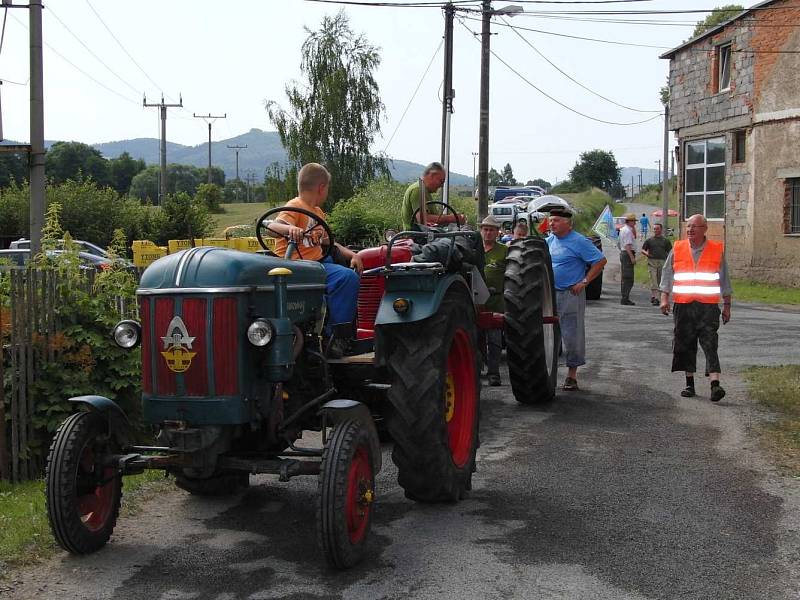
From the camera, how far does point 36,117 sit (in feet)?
53.9

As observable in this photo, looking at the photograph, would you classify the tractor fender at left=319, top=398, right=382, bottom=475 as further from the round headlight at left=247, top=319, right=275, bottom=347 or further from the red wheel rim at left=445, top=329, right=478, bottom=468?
the red wheel rim at left=445, top=329, right=478, bottom=468

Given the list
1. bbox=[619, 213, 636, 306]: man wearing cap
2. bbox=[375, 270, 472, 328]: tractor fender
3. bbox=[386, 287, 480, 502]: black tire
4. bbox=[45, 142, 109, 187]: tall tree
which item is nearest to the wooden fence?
bbox=[375, 270, 472, 328]: tractor fender

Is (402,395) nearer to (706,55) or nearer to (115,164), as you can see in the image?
(706,55)

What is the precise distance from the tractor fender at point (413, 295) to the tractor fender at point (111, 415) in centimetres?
151

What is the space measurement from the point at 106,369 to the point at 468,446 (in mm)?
2960

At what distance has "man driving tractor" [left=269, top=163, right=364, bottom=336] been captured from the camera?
18.7 ft

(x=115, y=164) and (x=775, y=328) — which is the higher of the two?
(x=115, y=164)

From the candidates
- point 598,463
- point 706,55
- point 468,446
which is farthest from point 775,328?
point 706,55

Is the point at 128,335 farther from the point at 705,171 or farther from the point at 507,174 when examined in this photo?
the point at 507,174

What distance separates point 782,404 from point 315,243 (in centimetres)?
548

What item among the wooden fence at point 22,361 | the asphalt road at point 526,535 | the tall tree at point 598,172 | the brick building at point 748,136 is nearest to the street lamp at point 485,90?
the brick building at point 748,136

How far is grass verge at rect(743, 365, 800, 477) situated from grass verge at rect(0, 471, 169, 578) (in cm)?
431

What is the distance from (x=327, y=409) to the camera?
191 inches

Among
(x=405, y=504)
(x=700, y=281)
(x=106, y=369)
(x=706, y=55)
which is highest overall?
(x=706, y=55)
